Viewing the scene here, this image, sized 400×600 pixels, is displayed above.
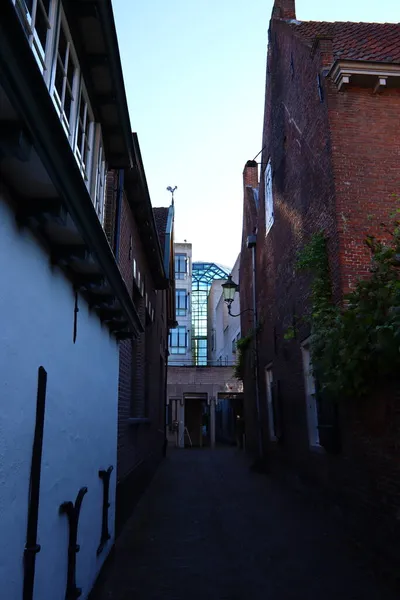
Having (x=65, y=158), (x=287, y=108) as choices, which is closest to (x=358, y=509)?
(x=65, y=158)

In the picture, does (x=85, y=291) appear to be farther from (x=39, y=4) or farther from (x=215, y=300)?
(x=215, y=300)

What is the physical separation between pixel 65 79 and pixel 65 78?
1 cm

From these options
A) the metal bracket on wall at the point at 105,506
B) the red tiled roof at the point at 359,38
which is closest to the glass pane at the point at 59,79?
the metal bracket on wall at the point at 105,506

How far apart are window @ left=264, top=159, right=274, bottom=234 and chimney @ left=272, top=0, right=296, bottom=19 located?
3.69 meters

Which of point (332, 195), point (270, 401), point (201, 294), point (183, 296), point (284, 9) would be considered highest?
point (201, 294)

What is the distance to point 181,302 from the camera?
4806cm

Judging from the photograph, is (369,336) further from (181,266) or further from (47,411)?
A: (181,266)

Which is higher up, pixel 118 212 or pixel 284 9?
pixel 284 9

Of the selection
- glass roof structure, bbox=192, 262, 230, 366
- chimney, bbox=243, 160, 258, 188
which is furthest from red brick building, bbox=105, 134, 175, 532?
glass roof structure, bbox=192, 262, 230, 366

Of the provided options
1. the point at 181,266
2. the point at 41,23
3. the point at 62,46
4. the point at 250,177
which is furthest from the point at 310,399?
the point at 181,266

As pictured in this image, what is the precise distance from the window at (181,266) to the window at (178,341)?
5.14 m

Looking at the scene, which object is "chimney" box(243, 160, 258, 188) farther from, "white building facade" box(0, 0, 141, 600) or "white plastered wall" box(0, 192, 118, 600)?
"white plastered wall" box(0, 192, 118, 600)

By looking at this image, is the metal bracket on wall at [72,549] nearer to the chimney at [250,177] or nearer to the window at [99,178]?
the window at [99,178]

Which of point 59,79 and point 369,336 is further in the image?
point 369,336
